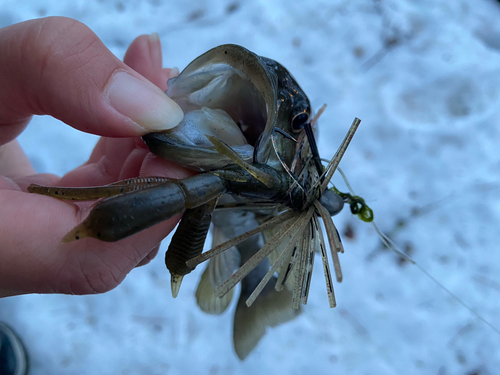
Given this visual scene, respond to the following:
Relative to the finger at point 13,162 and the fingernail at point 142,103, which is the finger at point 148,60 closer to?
the fingernail at point 142,103

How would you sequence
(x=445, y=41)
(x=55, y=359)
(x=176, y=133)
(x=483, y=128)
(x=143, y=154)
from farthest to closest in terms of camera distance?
(x=445, y=41), (x=483, y=128), (x=55, y=359), (x=143, y=154), (x=176, y=133)

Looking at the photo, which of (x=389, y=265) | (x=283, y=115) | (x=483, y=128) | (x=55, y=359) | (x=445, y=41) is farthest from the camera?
(x=445, y=41)

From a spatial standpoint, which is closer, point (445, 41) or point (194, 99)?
point (194, 99)

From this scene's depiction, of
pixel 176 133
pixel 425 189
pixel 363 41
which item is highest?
pixel 176 133

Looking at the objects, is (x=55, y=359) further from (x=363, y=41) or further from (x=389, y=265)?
(x=363, y=41)

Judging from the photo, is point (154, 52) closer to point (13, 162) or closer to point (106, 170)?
point (106, 170)

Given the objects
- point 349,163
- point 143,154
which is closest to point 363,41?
point 349,163
